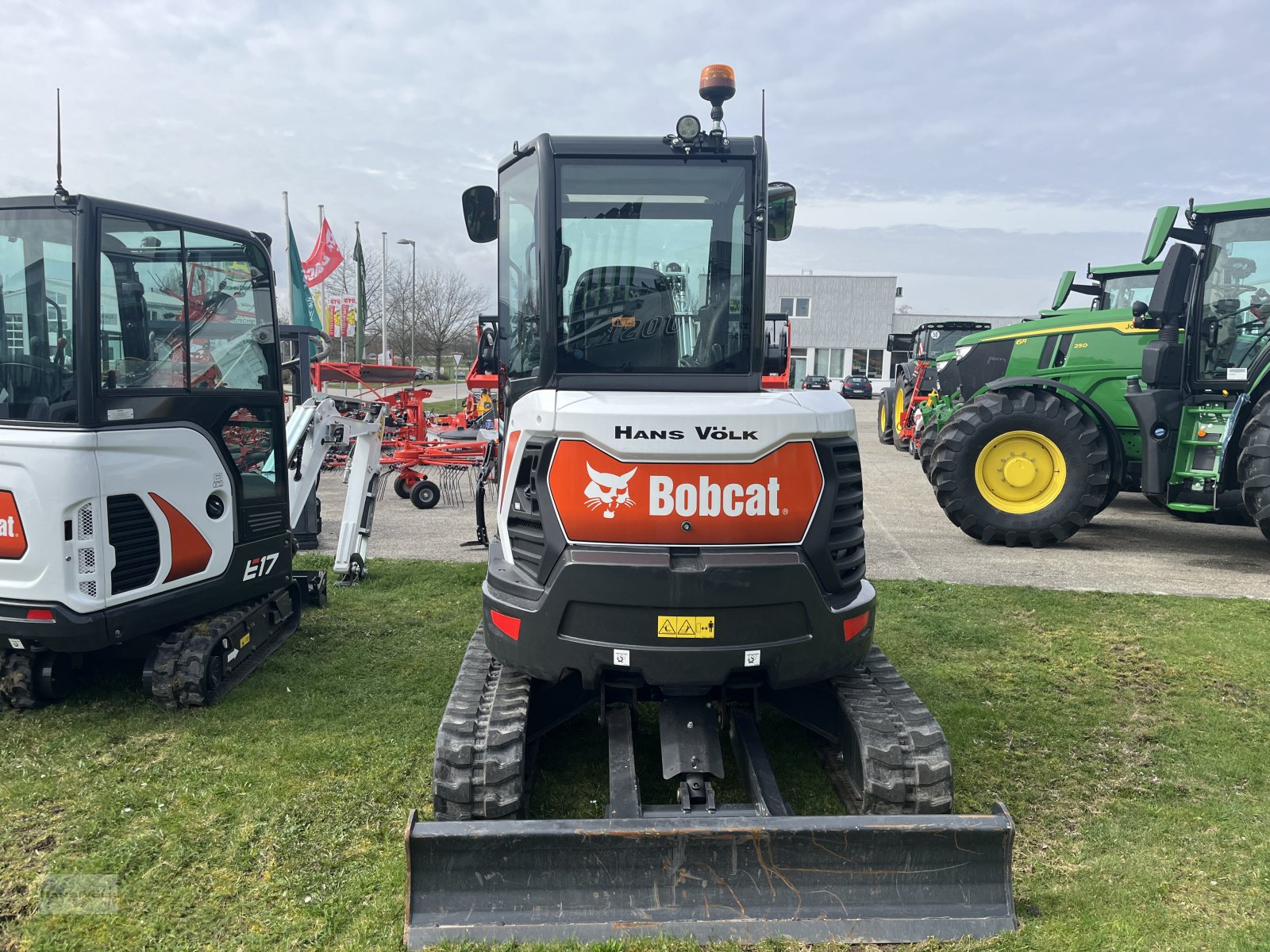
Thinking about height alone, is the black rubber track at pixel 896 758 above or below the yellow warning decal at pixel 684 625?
below

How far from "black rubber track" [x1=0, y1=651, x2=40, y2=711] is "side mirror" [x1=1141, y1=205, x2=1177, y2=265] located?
9.17m

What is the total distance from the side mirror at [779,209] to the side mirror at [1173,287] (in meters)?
5.84

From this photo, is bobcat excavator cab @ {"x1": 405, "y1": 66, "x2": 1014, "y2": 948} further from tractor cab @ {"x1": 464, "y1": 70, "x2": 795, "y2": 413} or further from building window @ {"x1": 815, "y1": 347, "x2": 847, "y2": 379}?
building window @ {"x1": 815, "y1": 347, "x2": 847, "y2": 379}

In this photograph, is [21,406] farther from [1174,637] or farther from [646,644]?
[1174,637]

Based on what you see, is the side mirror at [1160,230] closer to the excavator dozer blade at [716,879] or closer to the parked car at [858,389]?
the excavator dozer blade at [716,879]

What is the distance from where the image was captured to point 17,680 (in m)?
4.72

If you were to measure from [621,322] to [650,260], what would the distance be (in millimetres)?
300

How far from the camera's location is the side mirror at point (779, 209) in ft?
13.3

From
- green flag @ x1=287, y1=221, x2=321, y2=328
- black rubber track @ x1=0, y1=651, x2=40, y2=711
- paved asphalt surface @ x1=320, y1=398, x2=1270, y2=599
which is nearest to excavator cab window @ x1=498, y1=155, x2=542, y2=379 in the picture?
black rubber track @ x1=0, y1=651, x2=40, y2=711

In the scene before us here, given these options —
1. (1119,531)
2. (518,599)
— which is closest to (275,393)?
(518,599)

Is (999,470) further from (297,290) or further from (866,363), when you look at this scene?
(866,363)

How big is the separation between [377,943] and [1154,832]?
304 centimetres

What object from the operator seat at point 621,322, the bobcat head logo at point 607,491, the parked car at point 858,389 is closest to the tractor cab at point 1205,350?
the operator seat at point 621,322

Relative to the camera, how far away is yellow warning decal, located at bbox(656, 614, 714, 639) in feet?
11.1
